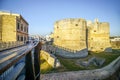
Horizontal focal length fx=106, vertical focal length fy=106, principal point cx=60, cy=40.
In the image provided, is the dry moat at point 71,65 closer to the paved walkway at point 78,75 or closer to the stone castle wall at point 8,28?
the paved walkway at point 78,75

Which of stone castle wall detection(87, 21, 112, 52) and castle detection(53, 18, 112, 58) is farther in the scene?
stone castle wall detection(87, 21, 112, 52)

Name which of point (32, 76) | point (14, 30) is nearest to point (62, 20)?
point (14, 30)

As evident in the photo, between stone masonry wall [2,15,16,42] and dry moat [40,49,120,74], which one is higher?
stone masonry wall [2,15,16,42]

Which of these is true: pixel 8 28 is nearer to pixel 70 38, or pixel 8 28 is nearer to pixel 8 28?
pixel 8 28

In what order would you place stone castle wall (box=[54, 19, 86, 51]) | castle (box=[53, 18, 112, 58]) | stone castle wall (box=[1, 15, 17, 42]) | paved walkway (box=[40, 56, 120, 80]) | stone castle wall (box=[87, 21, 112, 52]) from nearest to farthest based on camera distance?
paved walkway (box=[40, 56, 120, 80]) < stone castle wall (box=[1, 15, 17, 42]) < castle (box=[53, 18, 112, 58]) < stone castle wall (box=[54, 19, 86, 51]) < stone castle wall (box=[87, 21, 112, 52])

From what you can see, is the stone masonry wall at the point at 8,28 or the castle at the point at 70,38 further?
the castle at the point at 70,38

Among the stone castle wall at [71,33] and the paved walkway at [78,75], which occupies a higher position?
the stone castle wall at [71,33]

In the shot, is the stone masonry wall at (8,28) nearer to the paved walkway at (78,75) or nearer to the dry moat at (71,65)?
the dry moat at (71,65)

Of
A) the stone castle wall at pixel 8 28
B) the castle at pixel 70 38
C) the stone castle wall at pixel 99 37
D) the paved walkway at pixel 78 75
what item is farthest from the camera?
the stone castle wall at pixel 99 37

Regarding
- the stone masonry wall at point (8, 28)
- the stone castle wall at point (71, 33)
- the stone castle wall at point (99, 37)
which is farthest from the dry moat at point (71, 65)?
the stone castle wall at point (99, 37)

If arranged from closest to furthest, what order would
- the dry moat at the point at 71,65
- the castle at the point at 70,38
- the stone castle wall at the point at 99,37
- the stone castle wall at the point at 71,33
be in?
the dry moat at the point at 71,65 → the castle at the point at 70,38 → the stone castle wall at the point at 71,33 → the stone castle wall at the point at 99,37

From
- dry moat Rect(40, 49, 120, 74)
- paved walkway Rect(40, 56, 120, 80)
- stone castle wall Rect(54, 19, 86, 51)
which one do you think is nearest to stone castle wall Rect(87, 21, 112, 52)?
stone castle wall Rect(54, 19, 86, 51)

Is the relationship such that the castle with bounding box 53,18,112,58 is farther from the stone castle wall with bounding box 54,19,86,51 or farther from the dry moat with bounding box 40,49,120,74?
the dry moat with bounding box 40,49,120,74

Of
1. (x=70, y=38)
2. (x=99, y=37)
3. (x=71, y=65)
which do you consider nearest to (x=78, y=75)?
(x=71, y=65)
